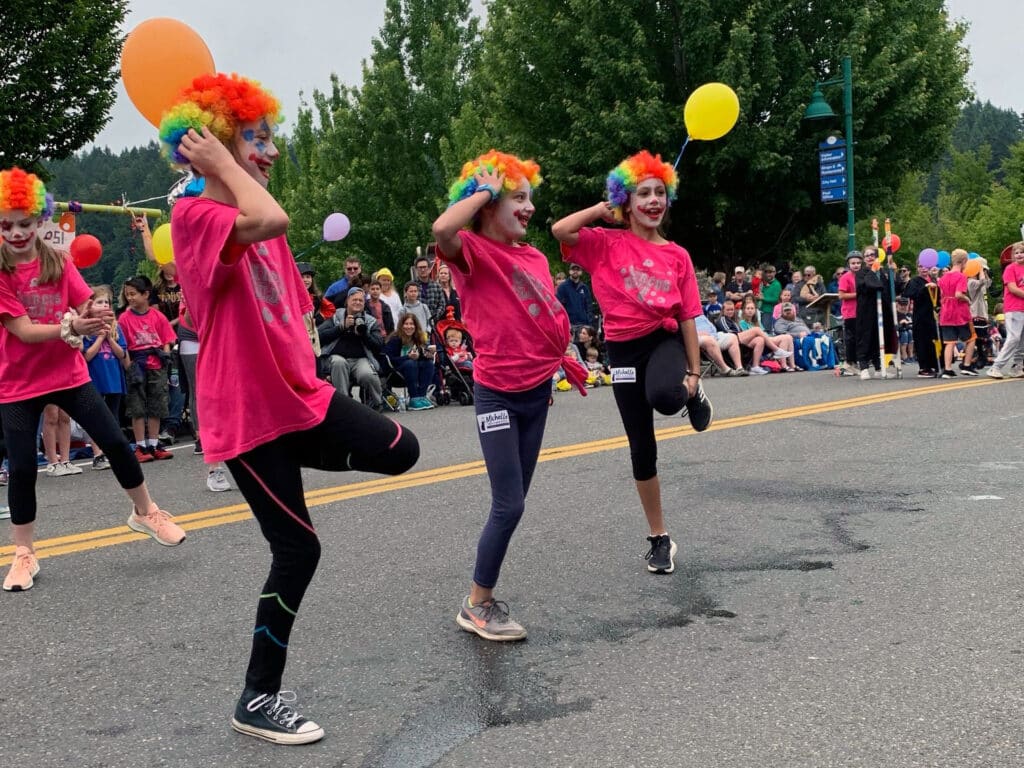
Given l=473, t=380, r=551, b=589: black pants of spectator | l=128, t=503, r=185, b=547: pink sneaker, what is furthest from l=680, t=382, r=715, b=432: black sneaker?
l=128, t=503, r=185, b=547: pink sneaker

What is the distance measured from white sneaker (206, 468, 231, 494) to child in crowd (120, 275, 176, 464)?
2.22 m

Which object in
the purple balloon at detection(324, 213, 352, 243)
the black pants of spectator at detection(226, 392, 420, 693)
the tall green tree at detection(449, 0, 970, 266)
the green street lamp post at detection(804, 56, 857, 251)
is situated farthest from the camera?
the tall green tree at detection(449, 0, 970, 266)

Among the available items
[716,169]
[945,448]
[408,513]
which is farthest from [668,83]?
[408,513]

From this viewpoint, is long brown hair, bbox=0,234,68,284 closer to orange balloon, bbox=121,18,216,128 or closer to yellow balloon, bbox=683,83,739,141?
orange balloon, bbox=121,18,216,128

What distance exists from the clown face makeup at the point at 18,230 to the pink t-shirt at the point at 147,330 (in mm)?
5392

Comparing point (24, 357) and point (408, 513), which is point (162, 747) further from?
point (408, 513)

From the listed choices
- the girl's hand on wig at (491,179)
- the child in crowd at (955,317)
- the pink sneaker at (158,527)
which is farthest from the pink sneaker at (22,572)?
the child in crowd at (955,317)

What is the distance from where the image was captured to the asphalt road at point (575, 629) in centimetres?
324

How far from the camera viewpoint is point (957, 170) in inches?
2682

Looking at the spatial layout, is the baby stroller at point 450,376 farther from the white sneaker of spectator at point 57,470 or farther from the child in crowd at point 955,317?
the child in crowd at point 955,317

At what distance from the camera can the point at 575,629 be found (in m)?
4.29

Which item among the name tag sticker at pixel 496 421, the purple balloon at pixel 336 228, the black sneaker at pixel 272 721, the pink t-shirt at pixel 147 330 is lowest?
the black sneaker at pixel 272 721

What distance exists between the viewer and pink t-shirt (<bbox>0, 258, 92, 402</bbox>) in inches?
208

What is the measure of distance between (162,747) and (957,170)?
239ft
